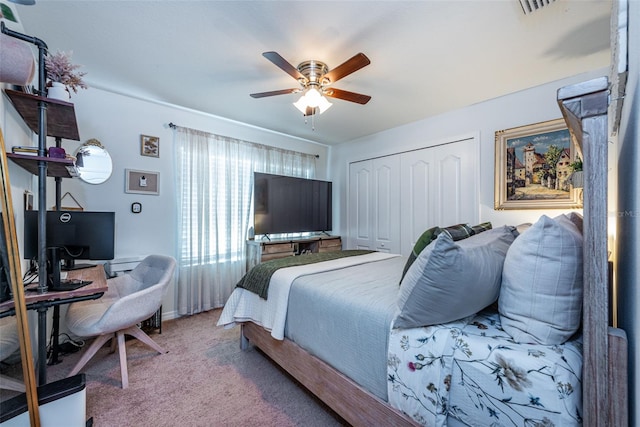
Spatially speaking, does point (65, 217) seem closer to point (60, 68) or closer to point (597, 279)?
point (60, 68)

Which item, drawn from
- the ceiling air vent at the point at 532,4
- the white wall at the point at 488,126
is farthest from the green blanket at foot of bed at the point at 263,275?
the ceiling air vent at the point at 532,4

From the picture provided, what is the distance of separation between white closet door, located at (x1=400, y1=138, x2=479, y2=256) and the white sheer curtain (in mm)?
2186

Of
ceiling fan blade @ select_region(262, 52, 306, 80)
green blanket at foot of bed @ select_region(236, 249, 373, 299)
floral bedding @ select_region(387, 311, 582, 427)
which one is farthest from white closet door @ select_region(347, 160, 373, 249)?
floral bedding @ select_region(387, 311, 582, 427)

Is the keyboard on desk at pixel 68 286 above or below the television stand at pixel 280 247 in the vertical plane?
above

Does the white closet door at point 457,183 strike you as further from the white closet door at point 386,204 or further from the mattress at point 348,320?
the mattress at point 348,320

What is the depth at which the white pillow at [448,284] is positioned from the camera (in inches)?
39.6

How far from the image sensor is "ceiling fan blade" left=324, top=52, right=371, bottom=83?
172cm

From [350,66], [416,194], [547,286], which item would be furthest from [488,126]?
[547,286]

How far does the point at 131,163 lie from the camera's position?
9.46 feet

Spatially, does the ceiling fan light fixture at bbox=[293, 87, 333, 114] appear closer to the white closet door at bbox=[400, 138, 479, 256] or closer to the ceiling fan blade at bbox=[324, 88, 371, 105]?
the ceiling fan blade at bbox=[324, 88, 371, 105]

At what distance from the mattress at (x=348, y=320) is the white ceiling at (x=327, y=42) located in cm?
173

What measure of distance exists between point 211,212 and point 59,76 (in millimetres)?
1926

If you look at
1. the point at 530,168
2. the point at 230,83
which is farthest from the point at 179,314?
the point at 530,168

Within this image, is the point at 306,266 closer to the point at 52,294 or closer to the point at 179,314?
the point at 52,294
